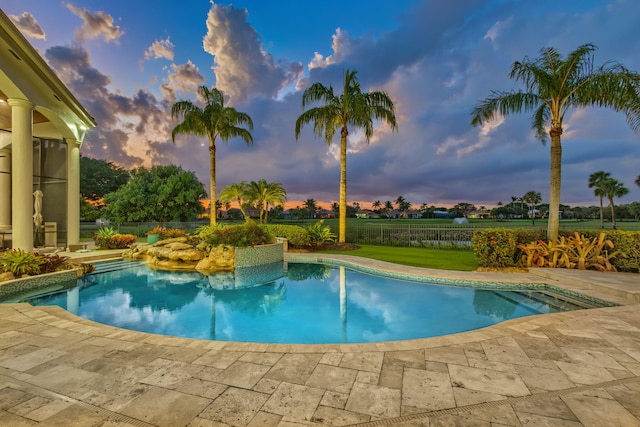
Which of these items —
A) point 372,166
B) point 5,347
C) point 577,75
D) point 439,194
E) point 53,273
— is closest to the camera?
point 5,347

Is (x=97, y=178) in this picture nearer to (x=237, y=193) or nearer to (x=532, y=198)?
(x=237, y=193)

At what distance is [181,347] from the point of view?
11.5 ft

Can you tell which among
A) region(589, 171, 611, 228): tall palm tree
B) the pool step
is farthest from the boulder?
region(589, 171, 611, 228): tall palm tree

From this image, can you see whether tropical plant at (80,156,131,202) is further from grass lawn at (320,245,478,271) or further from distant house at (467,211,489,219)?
distant house at (467,211,489,219)

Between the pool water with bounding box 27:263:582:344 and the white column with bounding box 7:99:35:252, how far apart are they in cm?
237

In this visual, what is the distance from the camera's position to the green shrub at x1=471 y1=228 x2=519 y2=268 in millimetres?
8680

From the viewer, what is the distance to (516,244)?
348 inches

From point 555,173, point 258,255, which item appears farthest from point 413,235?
point 258,255

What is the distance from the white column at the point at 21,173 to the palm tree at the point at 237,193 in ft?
41.8

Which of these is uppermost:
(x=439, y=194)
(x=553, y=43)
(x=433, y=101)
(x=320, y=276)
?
(x=433, y=101)

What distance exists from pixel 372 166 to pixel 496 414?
21851 millimetres

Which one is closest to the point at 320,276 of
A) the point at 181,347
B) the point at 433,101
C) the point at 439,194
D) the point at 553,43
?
the point at 181,347

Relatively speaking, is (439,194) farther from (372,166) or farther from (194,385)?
(194,385)

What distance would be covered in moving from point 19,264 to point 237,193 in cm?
1448
